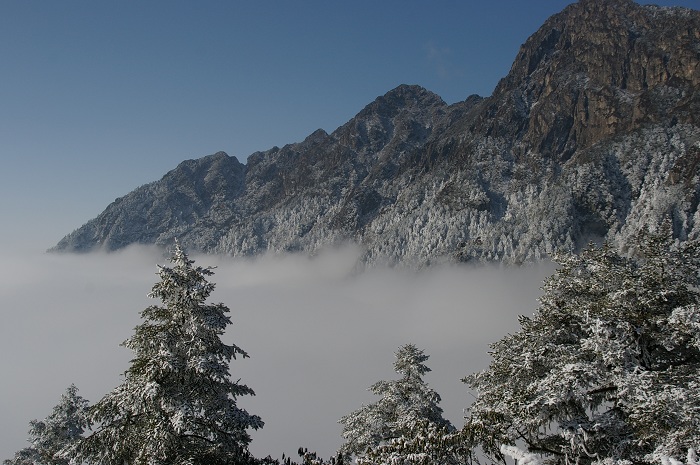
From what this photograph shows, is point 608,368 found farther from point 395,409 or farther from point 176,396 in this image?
point 395,409

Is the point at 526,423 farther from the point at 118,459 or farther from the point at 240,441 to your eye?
the point at 118,459

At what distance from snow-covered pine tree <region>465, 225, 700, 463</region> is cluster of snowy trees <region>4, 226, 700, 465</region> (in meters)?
0.04

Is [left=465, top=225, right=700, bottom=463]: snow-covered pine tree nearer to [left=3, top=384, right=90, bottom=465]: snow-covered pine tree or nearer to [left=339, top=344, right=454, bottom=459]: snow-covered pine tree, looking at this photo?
[left=339, top=344, right=454, bottom=459]: snow-covered pine tree

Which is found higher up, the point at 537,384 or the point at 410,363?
the point at 410,363

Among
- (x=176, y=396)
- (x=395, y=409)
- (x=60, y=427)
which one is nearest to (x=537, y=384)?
(x=176, y=396)

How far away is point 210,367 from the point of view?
43.4 feet

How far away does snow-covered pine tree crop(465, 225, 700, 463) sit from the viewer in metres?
10.6

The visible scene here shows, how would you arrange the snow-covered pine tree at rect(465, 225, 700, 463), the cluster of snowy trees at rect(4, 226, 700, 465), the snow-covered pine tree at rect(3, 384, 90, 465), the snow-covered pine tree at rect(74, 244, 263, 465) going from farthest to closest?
the snow-covered pine tree at rect(3, 384, 90, 465), the snow-covered pine tree at rect(74, 244, 263, 465), the cluster of snowy trees at rect(4, 226, 700, 465), the snow-covered pine tree at rect(465, 225, 700, 463)

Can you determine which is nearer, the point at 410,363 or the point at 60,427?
the point at 60,427

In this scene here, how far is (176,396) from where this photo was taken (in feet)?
44.9

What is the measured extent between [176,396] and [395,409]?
526 inches

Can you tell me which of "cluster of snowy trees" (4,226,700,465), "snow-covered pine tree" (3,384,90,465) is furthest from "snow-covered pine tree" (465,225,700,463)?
"snow-covered pine tree" (3,384,90,465)

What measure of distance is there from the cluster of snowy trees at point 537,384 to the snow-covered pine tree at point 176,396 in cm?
4

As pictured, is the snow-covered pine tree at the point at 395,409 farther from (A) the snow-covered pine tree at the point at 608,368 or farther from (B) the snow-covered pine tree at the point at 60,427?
(B) the snow-covered pine tree at the point at 60,427
